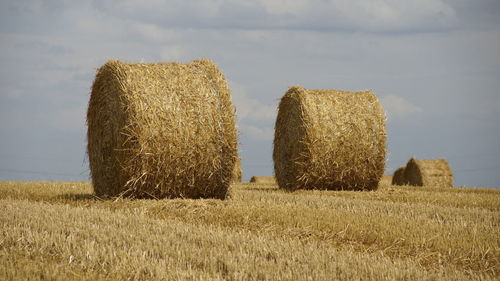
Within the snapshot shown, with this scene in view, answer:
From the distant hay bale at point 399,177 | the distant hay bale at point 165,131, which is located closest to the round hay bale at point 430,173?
the distant hay bale at point 399,177

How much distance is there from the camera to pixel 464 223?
8953 mm

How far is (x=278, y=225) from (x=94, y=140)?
5070 mm

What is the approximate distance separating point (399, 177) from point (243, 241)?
17336 millimetres

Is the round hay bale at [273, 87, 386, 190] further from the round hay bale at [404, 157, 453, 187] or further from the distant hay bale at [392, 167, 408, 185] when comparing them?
the distant hay bale at [392, 167, 408, 185]

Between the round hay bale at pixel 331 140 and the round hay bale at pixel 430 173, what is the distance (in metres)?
6.44

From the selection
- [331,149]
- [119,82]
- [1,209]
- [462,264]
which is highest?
[119,82]

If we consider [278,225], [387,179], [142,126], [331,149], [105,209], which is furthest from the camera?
Result: [387,179]

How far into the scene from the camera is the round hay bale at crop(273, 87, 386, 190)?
14.6 meters

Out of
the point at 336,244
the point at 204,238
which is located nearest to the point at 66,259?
the point at 204,238

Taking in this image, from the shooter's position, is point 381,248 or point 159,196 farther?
point 159,196

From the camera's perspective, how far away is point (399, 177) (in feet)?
76.2

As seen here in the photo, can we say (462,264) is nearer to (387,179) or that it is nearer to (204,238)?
(204,238)

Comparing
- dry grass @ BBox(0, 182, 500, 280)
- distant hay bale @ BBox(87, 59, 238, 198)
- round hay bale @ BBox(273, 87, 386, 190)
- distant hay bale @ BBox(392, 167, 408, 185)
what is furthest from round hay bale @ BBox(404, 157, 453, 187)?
distant hay bale @ BBox(87, 59, 238, 198)

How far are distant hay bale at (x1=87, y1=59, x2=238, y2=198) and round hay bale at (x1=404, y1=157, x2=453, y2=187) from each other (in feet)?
38.2
